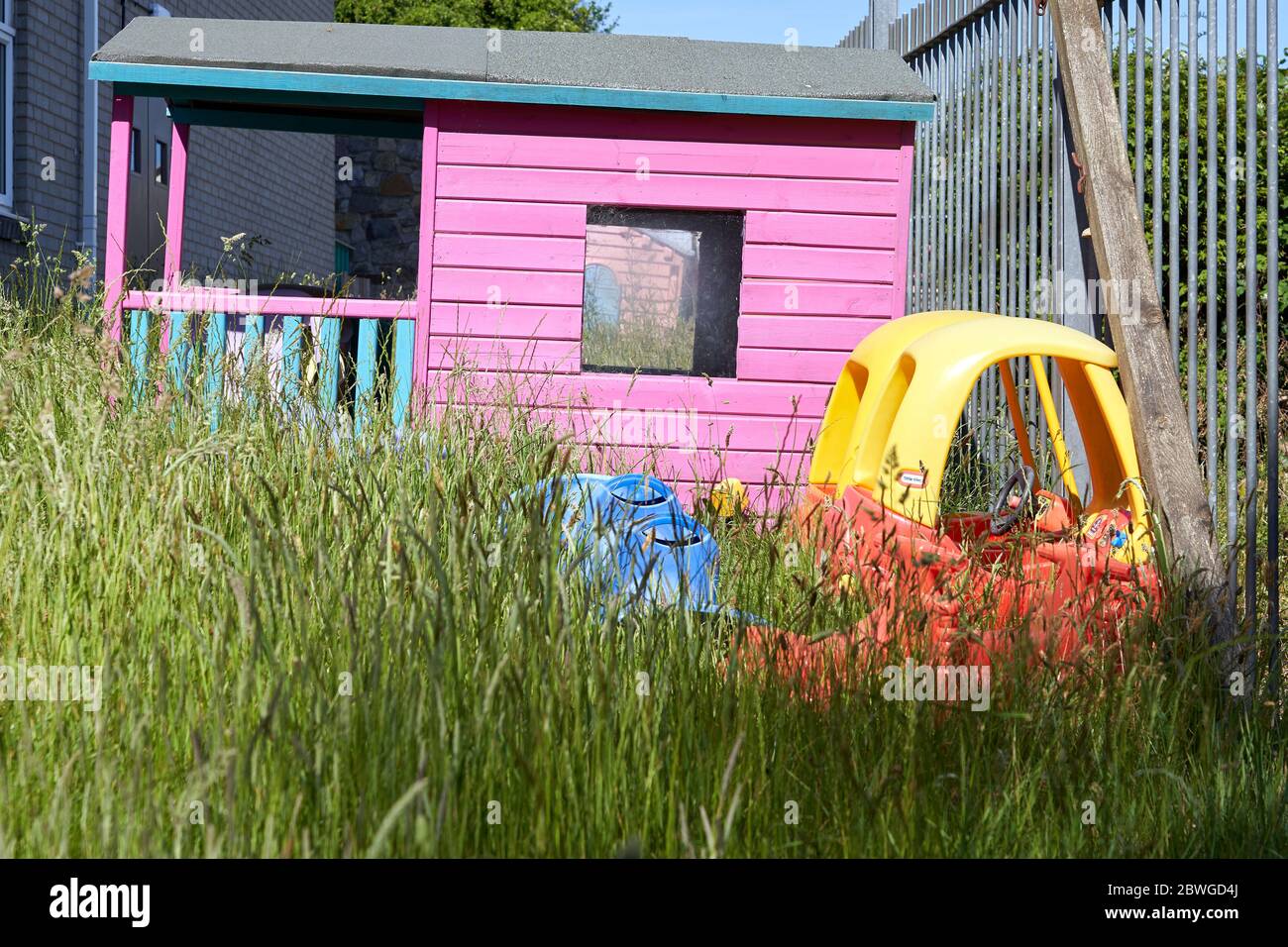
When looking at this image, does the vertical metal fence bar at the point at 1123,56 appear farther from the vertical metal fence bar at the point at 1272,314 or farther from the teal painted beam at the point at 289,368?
the teal painted beam at the point at 289,368

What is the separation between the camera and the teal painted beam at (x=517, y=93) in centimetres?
698

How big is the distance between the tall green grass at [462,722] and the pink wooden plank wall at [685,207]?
12.8 ft

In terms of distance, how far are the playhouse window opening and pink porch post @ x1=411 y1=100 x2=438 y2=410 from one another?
0.92 metres

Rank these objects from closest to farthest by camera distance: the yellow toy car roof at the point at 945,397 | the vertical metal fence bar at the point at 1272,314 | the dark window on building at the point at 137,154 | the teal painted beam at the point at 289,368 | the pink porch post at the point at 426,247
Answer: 1. the vertical metal fence bar at the point at 1272,314
2. the yellow toy car roof at the point at 945,397
3. the teal painted beam at the point at 289,368
4. the pink porch post at the point at 426,247
5. the dark window on building at the point at 137,154

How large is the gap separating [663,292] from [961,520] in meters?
4.19

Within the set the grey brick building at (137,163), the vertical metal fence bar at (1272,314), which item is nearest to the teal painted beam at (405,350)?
the grey brick building at (137,163)

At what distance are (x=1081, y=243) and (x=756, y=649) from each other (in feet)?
10.6

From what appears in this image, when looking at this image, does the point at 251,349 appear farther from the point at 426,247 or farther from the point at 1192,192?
the point at 1192,192

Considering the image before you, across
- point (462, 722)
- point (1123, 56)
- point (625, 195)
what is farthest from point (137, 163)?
point (462, 722)

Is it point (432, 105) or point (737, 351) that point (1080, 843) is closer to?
point (737, 351)

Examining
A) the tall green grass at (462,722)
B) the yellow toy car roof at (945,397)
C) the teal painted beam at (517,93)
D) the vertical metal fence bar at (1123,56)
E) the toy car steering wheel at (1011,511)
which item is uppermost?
the teal painted beam at (517,93)
